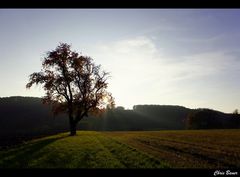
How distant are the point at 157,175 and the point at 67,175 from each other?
71.4 inches

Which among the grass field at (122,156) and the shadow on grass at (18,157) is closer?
the grass field at (122,156)

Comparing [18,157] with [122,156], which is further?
[18,157]

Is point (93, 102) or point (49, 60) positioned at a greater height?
point (49, 60)

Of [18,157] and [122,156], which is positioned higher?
[122,156]

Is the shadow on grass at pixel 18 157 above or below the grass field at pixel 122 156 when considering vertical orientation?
below

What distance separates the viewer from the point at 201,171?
6.31 metres

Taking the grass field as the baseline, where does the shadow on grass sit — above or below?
below

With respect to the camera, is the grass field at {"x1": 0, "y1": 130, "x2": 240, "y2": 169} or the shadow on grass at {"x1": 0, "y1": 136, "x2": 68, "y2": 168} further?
the shadow on grass at {"x1": 0, "y1": 136, "x2": 68, "y2": 168}

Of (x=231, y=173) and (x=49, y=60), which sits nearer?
(x=231, y=173)
